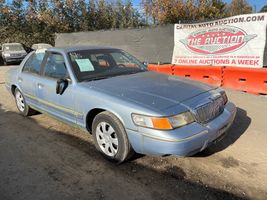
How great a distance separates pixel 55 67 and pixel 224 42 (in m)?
5.24

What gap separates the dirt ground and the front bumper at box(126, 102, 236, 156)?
0.37 m

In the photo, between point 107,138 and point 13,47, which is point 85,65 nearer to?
point 107,138

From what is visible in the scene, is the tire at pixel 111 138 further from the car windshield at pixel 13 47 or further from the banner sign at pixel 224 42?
the car windshield at pixel 13 47

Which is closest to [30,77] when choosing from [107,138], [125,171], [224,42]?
[107,138]

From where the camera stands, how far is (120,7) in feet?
95.3

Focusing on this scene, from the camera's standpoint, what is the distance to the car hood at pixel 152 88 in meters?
3.43

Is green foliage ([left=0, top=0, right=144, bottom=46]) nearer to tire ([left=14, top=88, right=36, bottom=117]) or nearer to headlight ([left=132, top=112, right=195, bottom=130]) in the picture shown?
tire ([left=14, top=88, right=36, bottom=117])

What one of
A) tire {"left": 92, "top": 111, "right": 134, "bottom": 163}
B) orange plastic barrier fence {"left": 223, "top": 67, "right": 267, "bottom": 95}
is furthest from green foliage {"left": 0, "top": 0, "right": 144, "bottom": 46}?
tire {"left": 92, "top": 111, "right": 134, "bottom": 163}

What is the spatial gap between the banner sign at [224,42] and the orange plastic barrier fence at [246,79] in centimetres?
34

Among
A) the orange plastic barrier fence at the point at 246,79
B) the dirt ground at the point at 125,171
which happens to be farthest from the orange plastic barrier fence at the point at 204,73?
the dirt ground at the point at 125,171

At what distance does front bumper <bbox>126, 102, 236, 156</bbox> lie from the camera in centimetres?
315

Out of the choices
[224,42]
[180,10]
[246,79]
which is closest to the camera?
[246,79]

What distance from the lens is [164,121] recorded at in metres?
3.17

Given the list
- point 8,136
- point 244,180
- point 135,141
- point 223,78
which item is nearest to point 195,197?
point 244,180
